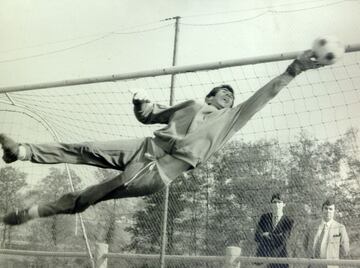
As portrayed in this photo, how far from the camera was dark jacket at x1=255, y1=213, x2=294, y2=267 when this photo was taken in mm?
4078

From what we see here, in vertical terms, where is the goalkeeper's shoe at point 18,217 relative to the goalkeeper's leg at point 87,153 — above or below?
below

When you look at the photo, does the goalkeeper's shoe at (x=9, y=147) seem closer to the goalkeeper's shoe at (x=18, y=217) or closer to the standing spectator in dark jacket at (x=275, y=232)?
the goalkeeper's shoe at (x=18, y=217)

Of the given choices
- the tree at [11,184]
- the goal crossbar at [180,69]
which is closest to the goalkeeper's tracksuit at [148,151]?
the goal crossbar at [180,69]

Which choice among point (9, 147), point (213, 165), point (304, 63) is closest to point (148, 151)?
point (9, 147)

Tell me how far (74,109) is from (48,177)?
466 cm

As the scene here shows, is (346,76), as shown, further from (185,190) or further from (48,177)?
(48,177)

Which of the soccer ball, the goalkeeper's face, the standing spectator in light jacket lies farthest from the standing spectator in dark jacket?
the soccer ball

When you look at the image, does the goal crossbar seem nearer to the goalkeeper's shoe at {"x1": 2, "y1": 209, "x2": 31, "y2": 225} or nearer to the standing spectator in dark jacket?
the goalkeeper's shoe at {"x1": 2, "y1": 209, "x2": 31, "y2": 225}

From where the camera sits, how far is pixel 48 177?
28.7 feet

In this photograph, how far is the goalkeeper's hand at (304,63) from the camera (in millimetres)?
2775

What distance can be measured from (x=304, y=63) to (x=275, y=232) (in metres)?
1.75

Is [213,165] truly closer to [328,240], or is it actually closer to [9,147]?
[328,240]

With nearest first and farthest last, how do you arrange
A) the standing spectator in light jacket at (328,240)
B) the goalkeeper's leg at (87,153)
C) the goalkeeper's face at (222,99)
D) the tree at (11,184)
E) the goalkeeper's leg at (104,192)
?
1. the goalkeeper's leg at (104,192)
2. the goalkeeper's leg at (87,153)
3. the goalkeeper's face at (222,99)
4. the standing spectator in light jacket at (328,240)
5. the tree at (11,184)

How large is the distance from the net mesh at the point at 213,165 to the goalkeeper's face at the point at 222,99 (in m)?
0.23
